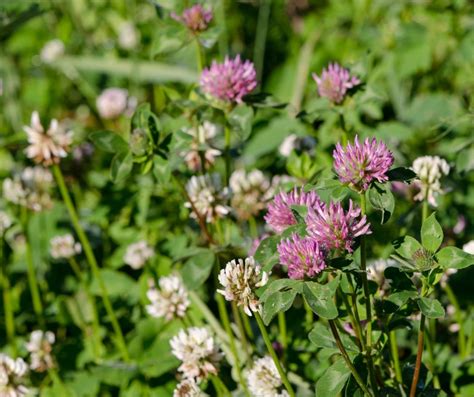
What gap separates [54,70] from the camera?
11.5 feet

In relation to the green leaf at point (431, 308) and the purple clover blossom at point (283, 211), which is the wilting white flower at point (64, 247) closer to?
the purple clover blossom at point (283, 211)

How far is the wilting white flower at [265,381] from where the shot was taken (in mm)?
1479

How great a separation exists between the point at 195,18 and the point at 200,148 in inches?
12.5

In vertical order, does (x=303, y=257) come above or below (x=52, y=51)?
below

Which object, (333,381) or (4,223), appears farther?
(4,223)

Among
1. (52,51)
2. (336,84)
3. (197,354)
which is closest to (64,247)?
(197,354)

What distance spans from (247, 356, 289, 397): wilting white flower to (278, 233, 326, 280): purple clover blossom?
0.37m

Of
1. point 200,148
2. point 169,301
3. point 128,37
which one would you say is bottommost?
point 169,301

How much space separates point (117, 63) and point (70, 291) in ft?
4.22

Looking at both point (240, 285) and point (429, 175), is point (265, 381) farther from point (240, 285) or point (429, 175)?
point (429, 175)

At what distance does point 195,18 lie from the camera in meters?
1.78

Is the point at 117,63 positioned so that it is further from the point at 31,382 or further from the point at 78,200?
the point at 31,382

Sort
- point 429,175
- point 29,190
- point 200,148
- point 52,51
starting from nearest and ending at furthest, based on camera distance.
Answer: point 429,175 → point 200,148 → point 29,190 → point 52,51

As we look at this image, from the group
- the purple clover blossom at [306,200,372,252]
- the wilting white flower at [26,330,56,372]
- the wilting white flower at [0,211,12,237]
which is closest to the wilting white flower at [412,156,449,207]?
the purple clover blossom at [306,200,372,252]
